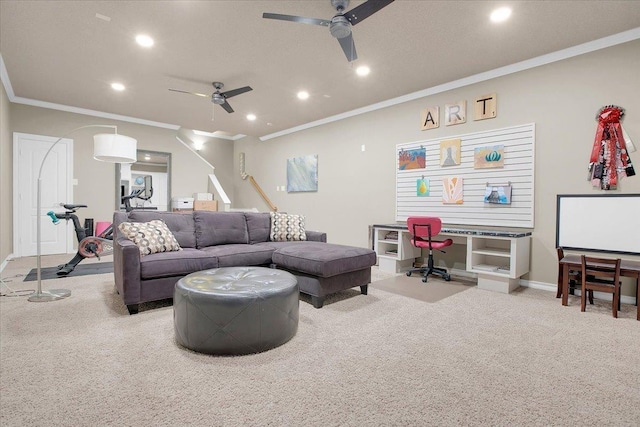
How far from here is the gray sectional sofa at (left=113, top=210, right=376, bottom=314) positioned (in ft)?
8.86

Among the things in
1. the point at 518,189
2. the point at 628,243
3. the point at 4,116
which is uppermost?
the point at 4,116

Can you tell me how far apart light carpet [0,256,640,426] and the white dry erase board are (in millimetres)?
826

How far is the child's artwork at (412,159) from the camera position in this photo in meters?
4.81

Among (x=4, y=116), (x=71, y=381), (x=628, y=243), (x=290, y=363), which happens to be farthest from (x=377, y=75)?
(x=4, y=116)

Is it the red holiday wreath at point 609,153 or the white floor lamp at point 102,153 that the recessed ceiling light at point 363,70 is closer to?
the red holiday wreath at point 609,153

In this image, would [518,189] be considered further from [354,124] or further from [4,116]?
[4,116]

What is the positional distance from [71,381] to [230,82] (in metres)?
4.14

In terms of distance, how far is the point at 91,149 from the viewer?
6.29 m

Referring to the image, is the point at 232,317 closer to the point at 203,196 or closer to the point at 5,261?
the point at 5,261

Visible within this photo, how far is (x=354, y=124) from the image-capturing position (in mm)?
5887

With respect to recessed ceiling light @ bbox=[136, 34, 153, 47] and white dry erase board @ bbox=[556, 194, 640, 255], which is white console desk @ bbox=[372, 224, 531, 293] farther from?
recessed ceiling light @ bbox=[136, 34, 153, 47]

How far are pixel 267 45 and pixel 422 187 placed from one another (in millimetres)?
3016

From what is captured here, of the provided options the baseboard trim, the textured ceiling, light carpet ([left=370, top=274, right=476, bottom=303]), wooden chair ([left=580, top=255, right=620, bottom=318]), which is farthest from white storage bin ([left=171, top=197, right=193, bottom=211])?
wooden chair ([left=580, top=255, right=620, bottom=318])

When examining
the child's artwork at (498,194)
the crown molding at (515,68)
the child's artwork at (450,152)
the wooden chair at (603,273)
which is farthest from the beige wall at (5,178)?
the wooden chair at (603,273)
